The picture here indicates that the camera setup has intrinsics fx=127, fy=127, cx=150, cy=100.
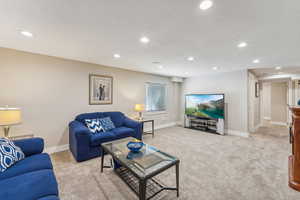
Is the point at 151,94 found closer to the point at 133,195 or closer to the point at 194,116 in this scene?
the point at 194,116

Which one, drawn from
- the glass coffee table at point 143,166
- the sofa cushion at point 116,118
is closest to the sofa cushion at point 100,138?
the glass coffee table at point 143,166

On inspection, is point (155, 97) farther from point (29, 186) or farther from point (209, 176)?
point (29, 186)

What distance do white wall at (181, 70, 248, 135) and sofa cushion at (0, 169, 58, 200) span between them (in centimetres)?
516

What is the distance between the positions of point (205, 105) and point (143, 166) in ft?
13.6

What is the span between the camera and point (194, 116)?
539cm

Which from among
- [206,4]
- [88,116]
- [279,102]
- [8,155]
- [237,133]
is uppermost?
[206,4]

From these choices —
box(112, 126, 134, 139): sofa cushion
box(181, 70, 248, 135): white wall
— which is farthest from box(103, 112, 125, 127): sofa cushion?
box(181, 70, 248, 135): white wall

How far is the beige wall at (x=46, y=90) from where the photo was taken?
2633 mm

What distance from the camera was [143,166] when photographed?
1.58 metres

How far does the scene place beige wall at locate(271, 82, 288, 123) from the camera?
6.23m

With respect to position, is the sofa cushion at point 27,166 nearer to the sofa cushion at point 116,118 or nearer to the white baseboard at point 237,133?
the sofa cushion at point 116,118

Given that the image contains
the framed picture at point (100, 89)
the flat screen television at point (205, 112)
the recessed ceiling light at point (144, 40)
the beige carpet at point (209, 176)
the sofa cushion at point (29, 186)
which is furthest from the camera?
the flat screen television at point (205, 112)

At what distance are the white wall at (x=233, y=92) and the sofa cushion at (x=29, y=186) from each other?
516 cm

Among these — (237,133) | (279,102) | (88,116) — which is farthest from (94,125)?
(279,102)
